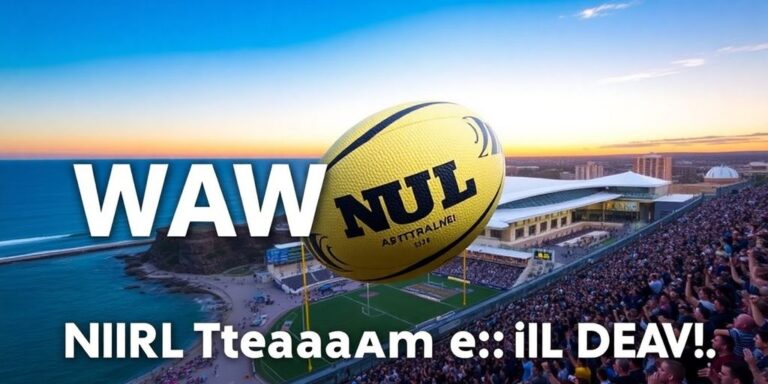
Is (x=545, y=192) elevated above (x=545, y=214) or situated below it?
above

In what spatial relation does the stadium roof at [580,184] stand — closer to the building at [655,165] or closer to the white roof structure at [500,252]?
the white roof structure at [500,252]

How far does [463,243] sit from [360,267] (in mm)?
1082

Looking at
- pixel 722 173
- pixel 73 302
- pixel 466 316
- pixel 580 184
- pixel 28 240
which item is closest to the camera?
pixel 466 316

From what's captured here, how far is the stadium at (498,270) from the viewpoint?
48.1ft

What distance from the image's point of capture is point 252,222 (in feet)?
17.7

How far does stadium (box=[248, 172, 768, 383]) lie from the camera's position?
14.7 m

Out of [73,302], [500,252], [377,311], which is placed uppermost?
[500,252]

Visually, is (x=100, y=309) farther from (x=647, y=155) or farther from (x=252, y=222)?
(x=647, y=155)

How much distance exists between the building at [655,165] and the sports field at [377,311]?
60.2 metres

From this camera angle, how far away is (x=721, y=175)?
57.0 metres

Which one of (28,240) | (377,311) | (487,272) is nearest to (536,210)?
(487,272)

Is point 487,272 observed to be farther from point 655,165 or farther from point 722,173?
point 655,165

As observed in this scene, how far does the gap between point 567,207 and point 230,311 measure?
3024 centimetres

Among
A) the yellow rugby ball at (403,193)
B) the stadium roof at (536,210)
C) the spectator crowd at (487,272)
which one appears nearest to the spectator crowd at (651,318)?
the yellow rugby ball at (403,193)
